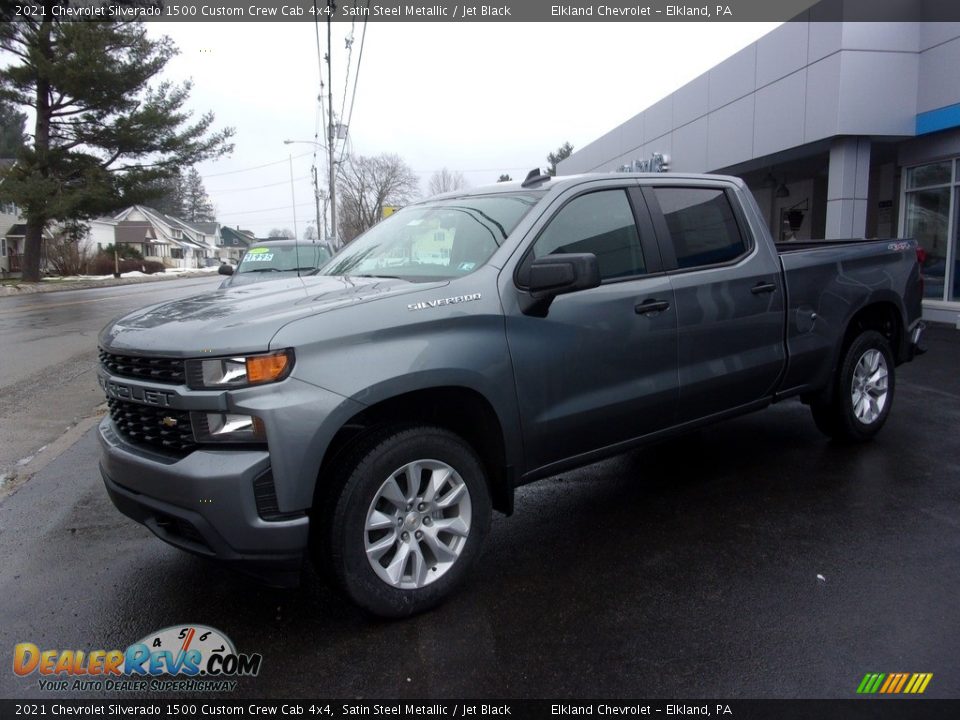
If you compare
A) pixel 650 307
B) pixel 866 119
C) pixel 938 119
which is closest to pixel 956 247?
pixel 938 119

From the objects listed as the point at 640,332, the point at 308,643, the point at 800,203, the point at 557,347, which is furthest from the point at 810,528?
the point at 800,203

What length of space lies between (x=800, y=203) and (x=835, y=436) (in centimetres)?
1724

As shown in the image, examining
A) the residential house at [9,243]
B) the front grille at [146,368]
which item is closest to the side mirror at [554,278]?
the front grille at [146,368]

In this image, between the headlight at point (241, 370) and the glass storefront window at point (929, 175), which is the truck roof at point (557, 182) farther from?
the glass storefront window at point (929, 175)

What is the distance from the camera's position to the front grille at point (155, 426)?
9.54 feet

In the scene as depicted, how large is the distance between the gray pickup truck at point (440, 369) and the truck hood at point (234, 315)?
15mm

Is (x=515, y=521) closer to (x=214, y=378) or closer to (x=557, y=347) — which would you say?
(x=557, y=347)

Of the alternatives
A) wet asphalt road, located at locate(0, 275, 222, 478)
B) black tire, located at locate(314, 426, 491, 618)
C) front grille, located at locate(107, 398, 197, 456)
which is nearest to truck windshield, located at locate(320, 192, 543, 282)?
black tire, located at locate(314, 426, 491, 618)

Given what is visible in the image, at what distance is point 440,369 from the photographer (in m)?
A: 3.13

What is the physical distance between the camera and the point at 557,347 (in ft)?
11.7

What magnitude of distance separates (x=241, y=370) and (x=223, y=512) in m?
0.55

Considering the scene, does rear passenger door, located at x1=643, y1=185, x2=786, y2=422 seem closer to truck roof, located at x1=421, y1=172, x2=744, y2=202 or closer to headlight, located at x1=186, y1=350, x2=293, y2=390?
truck roof, located at x1=421, y1=172, x2=744, y2=202

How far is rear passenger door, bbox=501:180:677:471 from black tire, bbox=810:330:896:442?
1863 millimetres

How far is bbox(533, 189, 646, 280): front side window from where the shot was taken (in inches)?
150
